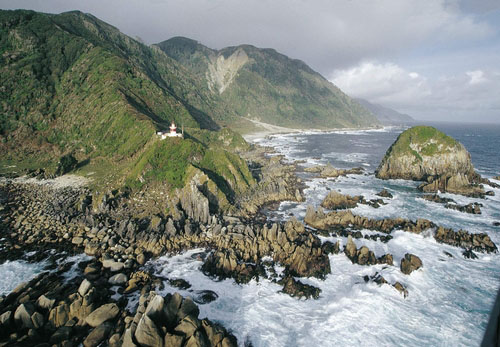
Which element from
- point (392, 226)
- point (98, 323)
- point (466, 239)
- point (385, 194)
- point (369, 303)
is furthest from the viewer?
point (385, 194)

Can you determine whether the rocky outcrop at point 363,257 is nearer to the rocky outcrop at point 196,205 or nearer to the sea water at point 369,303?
the sea water at point 369,303

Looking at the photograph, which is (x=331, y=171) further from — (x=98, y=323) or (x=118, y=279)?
(x=98, y=323)

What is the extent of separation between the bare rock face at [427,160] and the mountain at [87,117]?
43.0 meters

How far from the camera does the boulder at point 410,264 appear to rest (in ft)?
→ 93.0

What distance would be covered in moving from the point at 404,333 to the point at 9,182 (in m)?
62.3

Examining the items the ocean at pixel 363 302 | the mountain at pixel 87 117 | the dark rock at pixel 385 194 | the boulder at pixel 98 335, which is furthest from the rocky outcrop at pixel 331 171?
the boulder at pixel 98 335

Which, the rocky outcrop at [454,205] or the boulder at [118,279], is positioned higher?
the rocky outcrop at [454,205]

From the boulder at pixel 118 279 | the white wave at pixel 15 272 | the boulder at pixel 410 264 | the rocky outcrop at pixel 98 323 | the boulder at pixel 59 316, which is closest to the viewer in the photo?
the rocky outcrop at pixel 98 323

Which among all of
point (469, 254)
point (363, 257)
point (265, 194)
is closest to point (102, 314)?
point (363, 257)

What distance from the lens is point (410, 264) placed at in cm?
2866

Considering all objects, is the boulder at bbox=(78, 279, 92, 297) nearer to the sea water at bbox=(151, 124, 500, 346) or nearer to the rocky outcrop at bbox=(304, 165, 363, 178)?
the sea water at bbox=(151, 124, 500, 346)

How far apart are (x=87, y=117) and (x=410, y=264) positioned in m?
79.8

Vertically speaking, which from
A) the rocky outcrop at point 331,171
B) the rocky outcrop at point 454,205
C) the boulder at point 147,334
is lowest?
the boulder at point 147,334

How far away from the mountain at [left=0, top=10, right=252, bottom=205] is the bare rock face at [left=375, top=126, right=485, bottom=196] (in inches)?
1692
